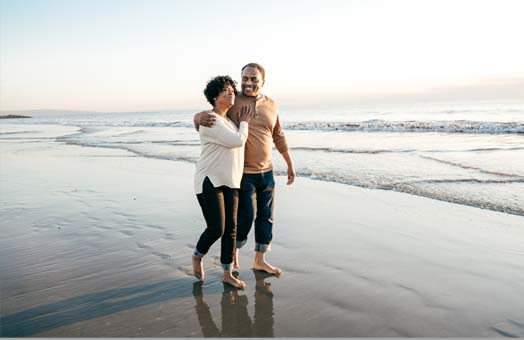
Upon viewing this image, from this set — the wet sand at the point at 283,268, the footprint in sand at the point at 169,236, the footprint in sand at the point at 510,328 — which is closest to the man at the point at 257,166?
the wet sand at the point at 283,268

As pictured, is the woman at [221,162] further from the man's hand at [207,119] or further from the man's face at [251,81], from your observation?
the man's face at [251,81]

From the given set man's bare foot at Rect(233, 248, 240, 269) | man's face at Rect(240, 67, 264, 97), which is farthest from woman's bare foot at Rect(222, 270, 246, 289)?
man's face at Rect(240, 67, 264, 97)

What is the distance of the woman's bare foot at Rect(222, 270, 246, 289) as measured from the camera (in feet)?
12.0

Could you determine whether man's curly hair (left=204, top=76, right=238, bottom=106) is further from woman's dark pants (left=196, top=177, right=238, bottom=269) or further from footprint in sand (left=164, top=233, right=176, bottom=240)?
footprint in sand (left=164, top=233, right=176, bottom=240)

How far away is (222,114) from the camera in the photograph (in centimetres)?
364

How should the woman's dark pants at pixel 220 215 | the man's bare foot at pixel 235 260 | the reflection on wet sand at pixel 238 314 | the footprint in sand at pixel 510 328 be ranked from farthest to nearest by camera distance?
1. the man's bare foot at pixel 235 260
2. the woman's dark pants at pixel 220 215
3. the reflection on wet sand at pixel 238 314
4. the footprint in sand at pixel 510 328

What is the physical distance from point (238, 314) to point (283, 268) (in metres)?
1.03

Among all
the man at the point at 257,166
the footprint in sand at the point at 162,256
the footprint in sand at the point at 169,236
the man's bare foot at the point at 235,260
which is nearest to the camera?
the man at the point at 257,166

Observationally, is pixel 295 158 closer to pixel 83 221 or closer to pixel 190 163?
pixel 190 163

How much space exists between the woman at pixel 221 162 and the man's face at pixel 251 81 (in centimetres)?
16

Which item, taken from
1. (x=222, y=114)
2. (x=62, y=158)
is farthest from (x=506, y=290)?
(x=62, y=158)

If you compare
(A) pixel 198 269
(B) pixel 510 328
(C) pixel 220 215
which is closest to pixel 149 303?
(A) pixel 198 269

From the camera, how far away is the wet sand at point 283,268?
2986mm

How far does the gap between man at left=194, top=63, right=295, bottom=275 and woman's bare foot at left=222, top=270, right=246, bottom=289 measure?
30cm
